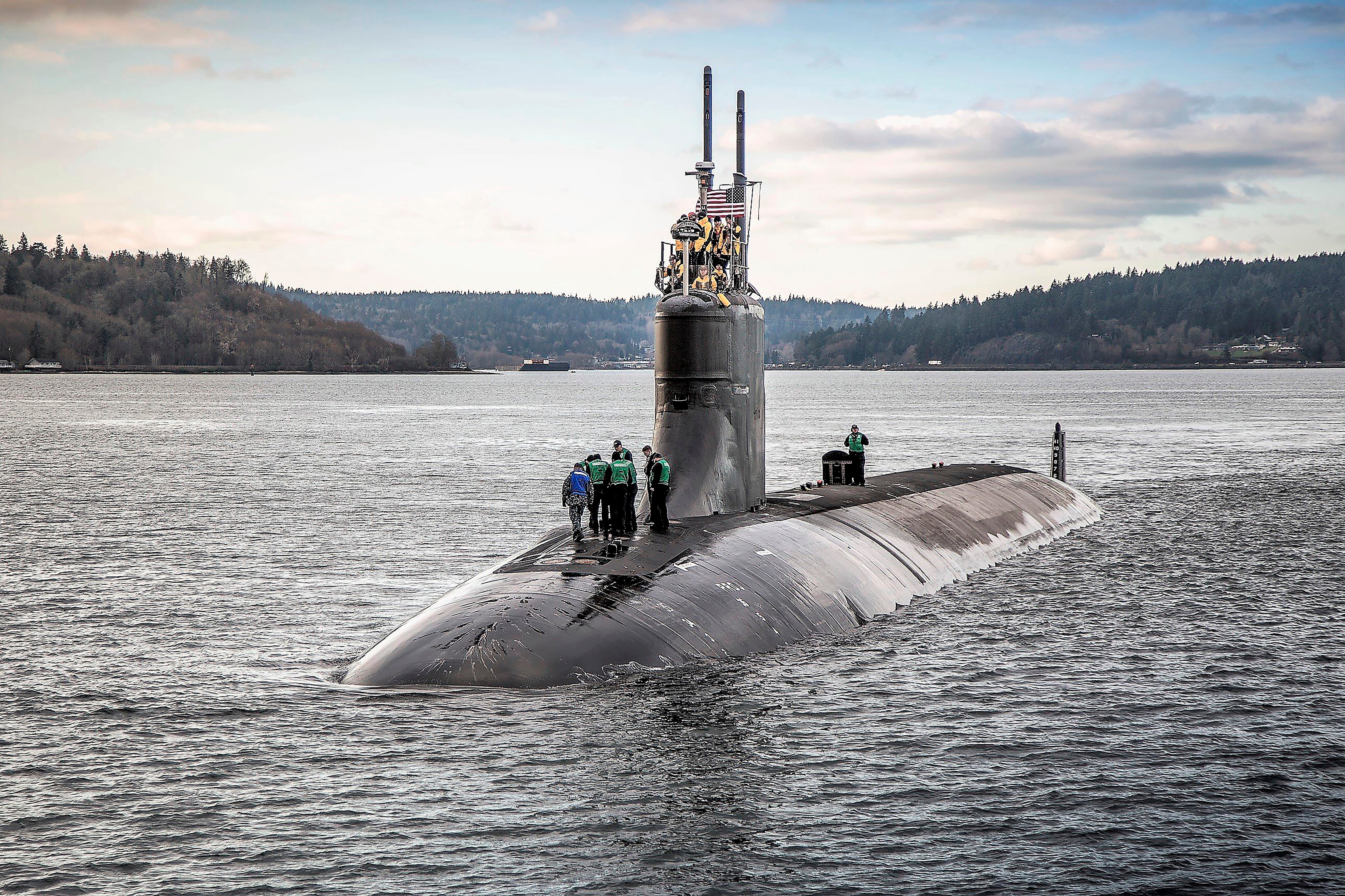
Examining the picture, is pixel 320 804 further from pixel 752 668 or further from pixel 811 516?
pixel 811 516

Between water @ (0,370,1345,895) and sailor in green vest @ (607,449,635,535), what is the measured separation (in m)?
3.92

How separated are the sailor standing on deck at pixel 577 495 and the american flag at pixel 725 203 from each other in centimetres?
575

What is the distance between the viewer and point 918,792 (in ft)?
50.8

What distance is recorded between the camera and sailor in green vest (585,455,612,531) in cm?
2259

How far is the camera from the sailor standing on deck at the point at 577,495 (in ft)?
74.5

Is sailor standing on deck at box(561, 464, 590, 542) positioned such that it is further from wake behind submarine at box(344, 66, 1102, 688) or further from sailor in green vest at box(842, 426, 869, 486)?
sailor in green vest at box(842, 426, 869, 486)

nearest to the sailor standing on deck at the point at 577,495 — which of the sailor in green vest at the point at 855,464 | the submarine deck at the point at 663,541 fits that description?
the submarine deck at the point at 663,541

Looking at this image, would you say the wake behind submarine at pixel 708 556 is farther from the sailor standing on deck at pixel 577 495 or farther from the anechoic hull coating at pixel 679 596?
the sailor standing on deck at pixel 577 495

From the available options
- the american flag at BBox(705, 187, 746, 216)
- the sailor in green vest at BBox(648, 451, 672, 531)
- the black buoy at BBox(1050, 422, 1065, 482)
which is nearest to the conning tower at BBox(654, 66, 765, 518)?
the american flag at BBox(705, 187, 746, 216)

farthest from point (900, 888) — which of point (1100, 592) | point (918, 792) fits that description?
point (1100, 592)

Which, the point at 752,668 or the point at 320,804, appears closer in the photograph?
the point at 320,804

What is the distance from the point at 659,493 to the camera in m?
22.7


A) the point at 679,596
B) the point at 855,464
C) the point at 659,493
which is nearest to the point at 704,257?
the point at 659,493

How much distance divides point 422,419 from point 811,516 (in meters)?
108
